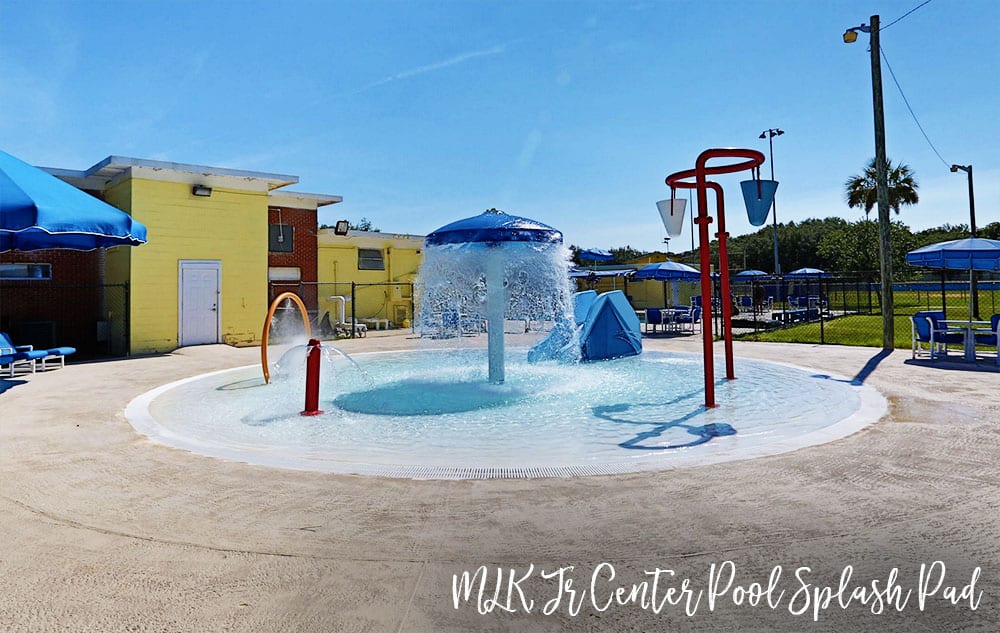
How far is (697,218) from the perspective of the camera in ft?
25.5

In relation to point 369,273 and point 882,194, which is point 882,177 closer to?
point 882,194

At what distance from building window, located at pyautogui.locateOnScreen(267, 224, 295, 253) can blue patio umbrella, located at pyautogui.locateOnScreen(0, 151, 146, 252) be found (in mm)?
10864

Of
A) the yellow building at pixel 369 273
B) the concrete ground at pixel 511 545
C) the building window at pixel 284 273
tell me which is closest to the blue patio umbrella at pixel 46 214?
the concrete ground at pixel 511 545

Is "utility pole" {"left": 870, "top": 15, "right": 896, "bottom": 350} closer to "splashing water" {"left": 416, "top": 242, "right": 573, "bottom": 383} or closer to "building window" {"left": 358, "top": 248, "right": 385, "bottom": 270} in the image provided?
"splashing water" {"left": 416, "top": 242, "right": 573, "bottom": 383}

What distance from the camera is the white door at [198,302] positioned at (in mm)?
16422

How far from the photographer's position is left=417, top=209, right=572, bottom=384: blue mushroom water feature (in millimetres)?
8250

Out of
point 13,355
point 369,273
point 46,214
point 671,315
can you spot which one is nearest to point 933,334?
point 671,315

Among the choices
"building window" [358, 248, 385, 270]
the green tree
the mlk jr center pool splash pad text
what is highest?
the green tree

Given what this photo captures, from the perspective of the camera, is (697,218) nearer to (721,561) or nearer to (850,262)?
(721,561)

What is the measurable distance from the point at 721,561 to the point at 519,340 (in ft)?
48.8

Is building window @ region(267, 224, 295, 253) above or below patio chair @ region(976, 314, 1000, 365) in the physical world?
above

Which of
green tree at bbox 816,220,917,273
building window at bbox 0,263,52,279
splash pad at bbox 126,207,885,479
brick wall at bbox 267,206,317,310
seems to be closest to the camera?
splash pad at bbox 126,207,885,479

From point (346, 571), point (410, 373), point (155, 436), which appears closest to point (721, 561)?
point (346, 571)

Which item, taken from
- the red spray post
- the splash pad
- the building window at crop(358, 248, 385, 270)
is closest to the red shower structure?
the splash pad
